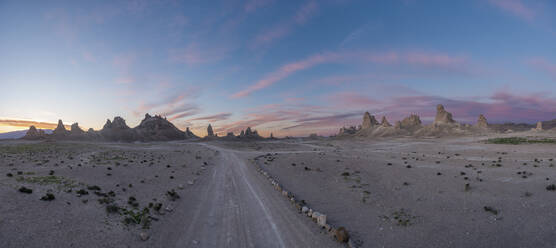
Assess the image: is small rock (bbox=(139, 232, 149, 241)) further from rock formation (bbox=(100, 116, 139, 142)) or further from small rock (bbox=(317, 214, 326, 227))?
rock formation (bbox=(100, 116, 139, 142))

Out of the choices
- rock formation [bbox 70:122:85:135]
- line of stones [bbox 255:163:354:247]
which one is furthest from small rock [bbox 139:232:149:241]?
rock formation [bbox 70:122:85:135]

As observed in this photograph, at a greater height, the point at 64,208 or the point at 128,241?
the point at 64,208

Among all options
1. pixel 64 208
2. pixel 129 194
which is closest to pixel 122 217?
pixel 64 208

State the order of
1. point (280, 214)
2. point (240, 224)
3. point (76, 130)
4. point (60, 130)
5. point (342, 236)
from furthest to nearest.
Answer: point (76, 130) < point (60, 130) < point (280, 214) < point (240, 224) < point (342, 236)

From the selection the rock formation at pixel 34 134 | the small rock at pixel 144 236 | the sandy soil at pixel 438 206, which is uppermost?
the rock formation at pixel 34 134

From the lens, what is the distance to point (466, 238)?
10.9 metres

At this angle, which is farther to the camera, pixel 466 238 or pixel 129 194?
pixel 129 194

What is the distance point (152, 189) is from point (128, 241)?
11.1 meters

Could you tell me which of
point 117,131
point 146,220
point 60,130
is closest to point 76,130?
point 60,130

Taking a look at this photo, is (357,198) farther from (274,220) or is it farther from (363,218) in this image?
(274,220)

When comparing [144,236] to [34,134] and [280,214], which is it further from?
[34,134]

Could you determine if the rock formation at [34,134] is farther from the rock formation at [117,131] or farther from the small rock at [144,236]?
the small rock at [144,236]

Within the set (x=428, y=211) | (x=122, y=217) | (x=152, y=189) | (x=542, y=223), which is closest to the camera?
(x=542, y=223)

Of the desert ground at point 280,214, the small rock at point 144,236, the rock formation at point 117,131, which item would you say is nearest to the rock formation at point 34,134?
the rock formation at point 117,131
